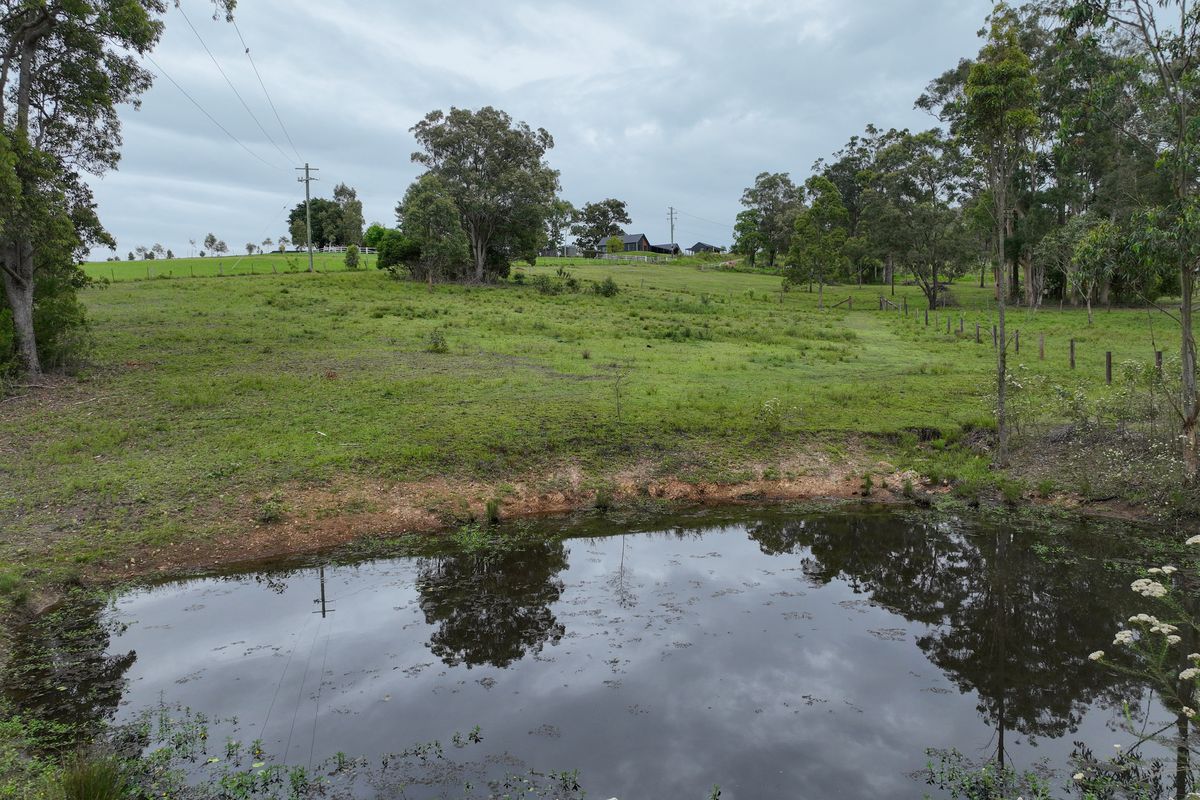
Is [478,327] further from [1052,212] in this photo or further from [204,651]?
[1052,212]

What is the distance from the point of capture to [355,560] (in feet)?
44.2

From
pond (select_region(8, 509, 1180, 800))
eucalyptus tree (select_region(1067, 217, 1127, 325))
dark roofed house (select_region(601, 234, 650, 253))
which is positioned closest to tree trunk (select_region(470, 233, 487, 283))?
pond (select_region(8, 509, 1180, 800))

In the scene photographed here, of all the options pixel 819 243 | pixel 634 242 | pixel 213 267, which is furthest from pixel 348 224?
pixel 819 243

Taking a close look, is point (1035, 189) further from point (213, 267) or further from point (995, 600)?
point (213, 267)

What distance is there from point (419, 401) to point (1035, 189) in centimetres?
4930

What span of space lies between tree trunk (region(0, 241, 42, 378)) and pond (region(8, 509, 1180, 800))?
43.8ft

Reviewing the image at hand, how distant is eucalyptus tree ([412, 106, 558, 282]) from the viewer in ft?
169

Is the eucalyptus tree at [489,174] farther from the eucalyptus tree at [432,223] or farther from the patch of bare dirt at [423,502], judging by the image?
the patch of bare dirt at [423,502]

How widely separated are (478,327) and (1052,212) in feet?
140

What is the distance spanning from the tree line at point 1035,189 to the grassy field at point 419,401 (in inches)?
202

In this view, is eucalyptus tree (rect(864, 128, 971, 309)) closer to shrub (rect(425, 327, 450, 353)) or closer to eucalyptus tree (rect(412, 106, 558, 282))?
eucalyptus tree (rect(412, 106, 558, 282))

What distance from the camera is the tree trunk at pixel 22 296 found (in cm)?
2002

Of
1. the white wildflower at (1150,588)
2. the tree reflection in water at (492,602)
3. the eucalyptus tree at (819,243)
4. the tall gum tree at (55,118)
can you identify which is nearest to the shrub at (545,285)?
the eucalyptus tree at (819,243)

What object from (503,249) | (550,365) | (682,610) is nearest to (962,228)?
(503,249)
